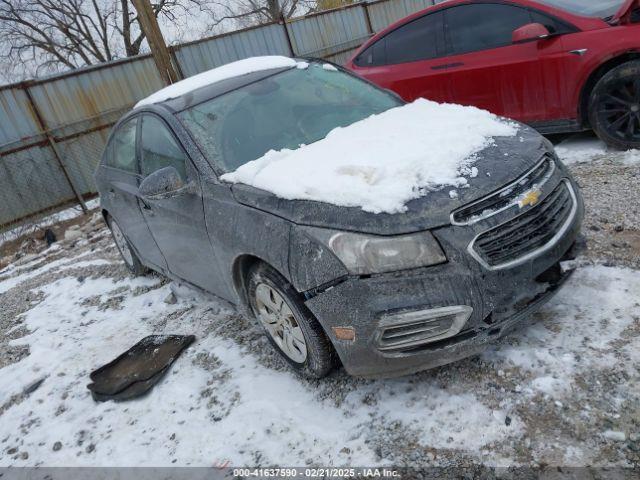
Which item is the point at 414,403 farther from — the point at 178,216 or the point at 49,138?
the point at 49,138

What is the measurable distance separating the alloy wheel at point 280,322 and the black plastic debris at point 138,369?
0.90 metres

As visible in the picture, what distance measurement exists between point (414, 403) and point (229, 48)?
10.8 m

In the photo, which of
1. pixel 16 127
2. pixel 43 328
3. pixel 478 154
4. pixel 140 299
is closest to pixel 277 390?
pixel 478 154

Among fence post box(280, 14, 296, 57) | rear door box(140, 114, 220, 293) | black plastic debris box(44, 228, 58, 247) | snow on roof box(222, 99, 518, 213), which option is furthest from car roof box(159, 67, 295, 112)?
fence post box(280, 14, 296, 57)

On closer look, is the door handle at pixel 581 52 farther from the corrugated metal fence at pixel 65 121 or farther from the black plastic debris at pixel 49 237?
the corrugated metal fence at pixel 65 121

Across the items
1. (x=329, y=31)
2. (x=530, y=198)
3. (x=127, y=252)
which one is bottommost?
(x=127, y=252)

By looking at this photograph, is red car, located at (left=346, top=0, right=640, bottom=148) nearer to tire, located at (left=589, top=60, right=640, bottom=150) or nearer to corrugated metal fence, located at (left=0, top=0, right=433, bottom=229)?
tire, located at (left=589, top=60, right=640, bottom=150)

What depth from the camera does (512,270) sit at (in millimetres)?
2316

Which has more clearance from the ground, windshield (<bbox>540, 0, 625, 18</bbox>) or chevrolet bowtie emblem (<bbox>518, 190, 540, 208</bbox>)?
windshield (<bbox>540, 0, 625, 18</bbox>)

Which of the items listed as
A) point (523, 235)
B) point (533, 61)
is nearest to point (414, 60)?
point (533, 61)

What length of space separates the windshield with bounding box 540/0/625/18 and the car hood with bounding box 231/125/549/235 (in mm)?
2739

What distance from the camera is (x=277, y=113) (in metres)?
3.44

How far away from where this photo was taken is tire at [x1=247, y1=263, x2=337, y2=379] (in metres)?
2.63

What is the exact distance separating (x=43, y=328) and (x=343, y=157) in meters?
3.56
